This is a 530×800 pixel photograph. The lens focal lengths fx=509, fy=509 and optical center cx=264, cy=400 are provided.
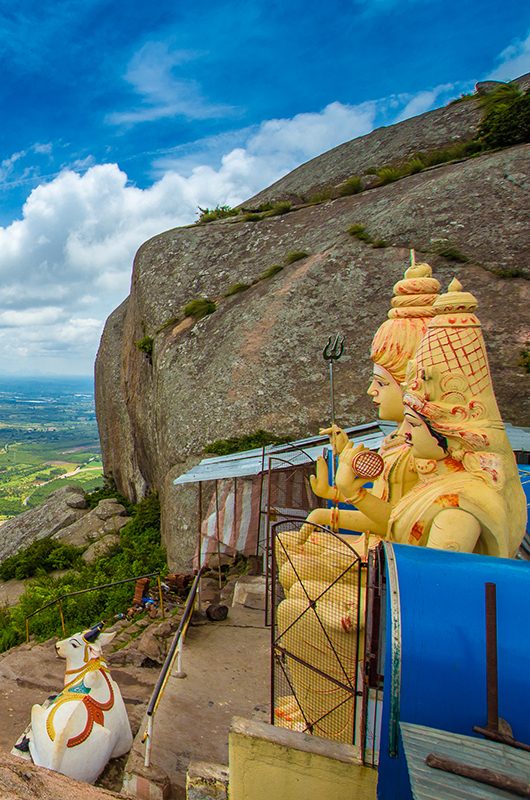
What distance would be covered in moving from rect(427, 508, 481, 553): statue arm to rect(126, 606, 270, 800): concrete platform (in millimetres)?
3567

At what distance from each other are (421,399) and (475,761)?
8.99 ft

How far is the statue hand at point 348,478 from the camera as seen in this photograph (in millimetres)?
4758

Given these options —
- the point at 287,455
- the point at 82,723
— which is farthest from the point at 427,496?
the point at 287,455

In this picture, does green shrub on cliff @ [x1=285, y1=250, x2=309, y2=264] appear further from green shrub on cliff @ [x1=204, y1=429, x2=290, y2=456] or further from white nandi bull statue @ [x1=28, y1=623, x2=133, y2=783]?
white nandi bull statue @ [x1=28, y1=623, x2=133, y2=783]

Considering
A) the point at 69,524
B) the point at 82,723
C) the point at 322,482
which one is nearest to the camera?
the point at 82,723

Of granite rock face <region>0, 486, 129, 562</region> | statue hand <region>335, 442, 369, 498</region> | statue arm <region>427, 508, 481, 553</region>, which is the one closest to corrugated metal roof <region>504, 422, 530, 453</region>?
statue hand <region>335, 442, 369, 498</region>

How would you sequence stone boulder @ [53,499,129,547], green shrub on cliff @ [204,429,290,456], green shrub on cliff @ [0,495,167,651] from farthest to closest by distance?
stone boulder @ [53,499,129,547], green shrub on cliff @ [204,429,290,456], green shrub on cliff @ [0,495,167,651]

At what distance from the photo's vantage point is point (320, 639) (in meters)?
4.69

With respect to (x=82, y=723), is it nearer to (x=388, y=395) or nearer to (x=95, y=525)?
(x=388, y=395)

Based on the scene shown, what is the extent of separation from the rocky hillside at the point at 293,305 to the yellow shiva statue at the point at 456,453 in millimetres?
8254

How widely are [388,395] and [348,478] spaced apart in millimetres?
1573

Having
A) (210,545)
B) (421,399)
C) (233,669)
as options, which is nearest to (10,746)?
(233,669)

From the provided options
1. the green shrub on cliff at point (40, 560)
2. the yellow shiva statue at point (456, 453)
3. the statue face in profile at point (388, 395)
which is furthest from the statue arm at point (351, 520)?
the green shrub on cliff at point (40, 560)

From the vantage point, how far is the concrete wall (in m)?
3.66
